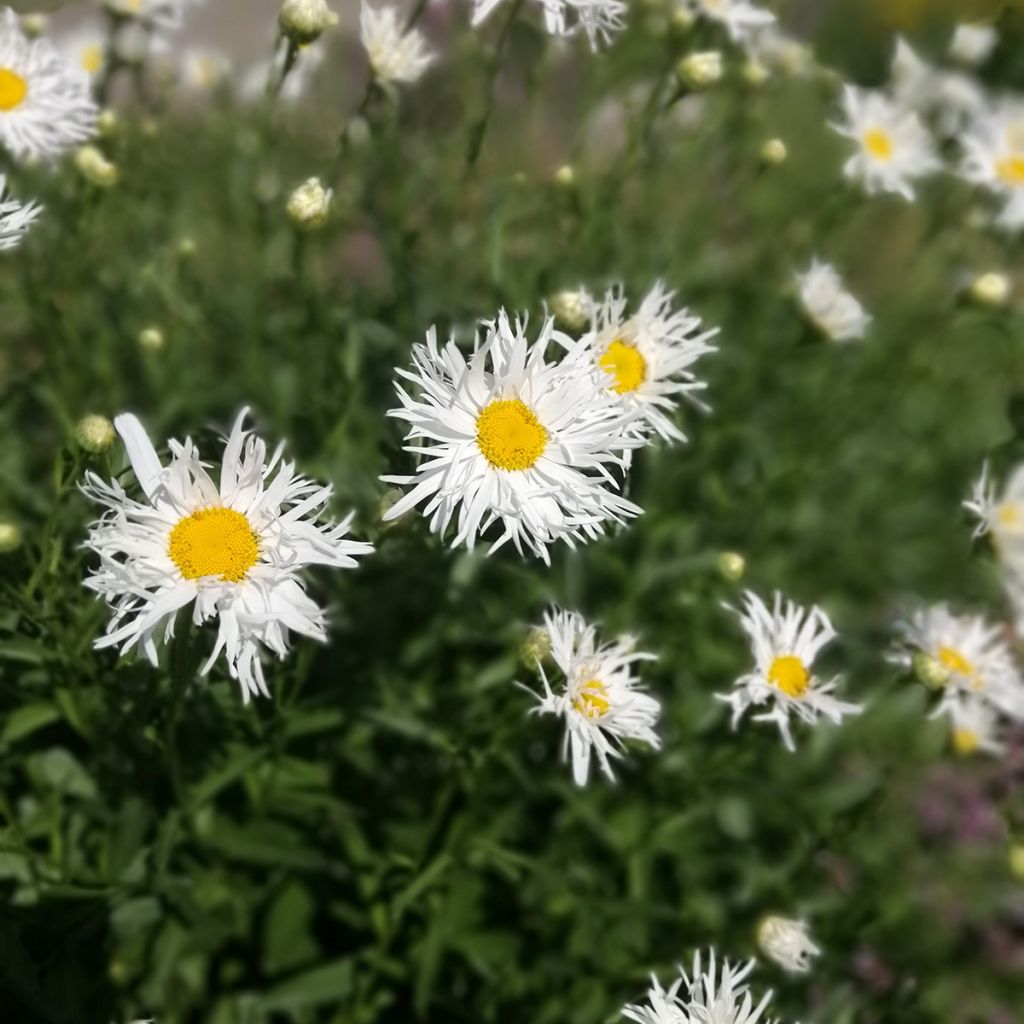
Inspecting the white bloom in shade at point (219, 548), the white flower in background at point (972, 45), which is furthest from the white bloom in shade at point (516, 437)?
the white flower in background at point (972, 45)

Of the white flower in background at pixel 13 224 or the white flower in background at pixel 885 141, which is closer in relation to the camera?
the white flower in background at pixel 13 224

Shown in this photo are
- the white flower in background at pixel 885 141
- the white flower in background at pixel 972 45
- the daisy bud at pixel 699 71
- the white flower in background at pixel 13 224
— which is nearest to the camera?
the white flower in background at pixel 13 224

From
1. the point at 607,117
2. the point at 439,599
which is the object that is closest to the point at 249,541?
the point at 439,599

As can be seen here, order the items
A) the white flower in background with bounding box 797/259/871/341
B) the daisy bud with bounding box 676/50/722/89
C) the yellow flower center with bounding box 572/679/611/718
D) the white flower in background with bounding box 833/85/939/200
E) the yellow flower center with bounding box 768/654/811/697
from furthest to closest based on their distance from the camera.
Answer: the white flower in background with bounding box 833/85/939/200, the white flower in background with bounding box 797/259/871/341, the daisy bud with bounding box 676/50/722/89, the yellow flower center with bounding box 768/654/811/697, the yellow flower center with bounding box 572/679/611/718

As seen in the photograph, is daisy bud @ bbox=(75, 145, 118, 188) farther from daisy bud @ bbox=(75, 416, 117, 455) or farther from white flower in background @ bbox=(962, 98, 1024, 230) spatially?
white flower in background @ bbox=(962, 98, 1024, 230)

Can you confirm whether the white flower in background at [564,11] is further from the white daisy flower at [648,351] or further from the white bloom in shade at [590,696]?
the white bloom in shade at [590,696]

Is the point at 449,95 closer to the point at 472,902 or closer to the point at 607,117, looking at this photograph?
the point at 607,117

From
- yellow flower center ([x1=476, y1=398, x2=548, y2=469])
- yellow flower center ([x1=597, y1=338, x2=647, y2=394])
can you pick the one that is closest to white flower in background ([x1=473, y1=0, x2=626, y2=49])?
yellow flower center ([x1=597, y1=338, x2=647, y2=394])
